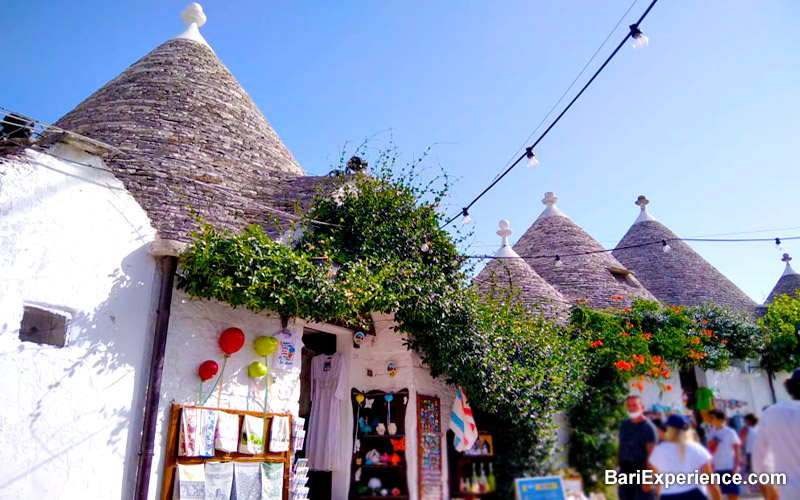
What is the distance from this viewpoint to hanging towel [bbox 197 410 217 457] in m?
6.21

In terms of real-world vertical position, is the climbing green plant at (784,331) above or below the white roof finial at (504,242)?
below

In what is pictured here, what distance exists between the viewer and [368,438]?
814 centimetres

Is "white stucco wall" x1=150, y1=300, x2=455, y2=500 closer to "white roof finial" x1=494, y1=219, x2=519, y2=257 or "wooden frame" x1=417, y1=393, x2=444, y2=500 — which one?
"wooden frame" x1=417, y1=393, x2=444, y2=500

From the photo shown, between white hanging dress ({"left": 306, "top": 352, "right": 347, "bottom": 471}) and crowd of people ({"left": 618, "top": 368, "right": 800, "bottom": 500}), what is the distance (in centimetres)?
551

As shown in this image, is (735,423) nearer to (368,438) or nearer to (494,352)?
(494,352)

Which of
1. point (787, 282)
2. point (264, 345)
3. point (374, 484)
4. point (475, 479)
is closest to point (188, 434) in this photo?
point (264, 345)

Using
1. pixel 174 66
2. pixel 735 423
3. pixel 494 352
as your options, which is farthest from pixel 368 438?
pixel 174 66

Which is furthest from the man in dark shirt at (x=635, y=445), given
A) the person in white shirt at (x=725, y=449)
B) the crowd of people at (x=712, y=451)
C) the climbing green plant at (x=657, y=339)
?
the climbing green plant at (x=657, y=339)

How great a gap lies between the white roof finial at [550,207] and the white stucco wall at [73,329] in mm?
Answer: 11280

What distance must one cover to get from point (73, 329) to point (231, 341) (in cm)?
156

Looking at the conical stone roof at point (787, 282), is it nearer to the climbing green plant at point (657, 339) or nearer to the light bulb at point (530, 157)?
the climbing green plant at point (657, 339)

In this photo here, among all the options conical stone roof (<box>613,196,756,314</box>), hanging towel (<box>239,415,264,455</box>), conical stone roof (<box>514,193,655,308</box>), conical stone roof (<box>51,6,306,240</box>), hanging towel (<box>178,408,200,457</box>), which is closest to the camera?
hanging towel (<box>178,408,200,457</box>)

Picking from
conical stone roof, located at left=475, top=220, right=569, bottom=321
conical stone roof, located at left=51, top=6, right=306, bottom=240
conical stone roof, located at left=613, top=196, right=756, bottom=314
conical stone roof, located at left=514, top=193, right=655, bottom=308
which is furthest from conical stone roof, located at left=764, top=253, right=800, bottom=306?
conical stone roof, located at left=51, top=6, right=306, bottom=240

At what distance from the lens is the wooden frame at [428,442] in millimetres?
7738
